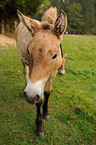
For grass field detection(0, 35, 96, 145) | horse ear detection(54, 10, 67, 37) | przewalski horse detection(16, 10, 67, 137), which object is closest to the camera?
przewalski horse detection(16, 10, 67, 137)

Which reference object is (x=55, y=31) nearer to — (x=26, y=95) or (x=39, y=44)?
(x=39, y=44)

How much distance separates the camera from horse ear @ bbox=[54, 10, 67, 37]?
1799 mm

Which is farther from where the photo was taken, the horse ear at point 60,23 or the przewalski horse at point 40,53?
the horse ear at point 60,23

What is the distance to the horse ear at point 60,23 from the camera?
180cm

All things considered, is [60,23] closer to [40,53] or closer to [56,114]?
[40,53]

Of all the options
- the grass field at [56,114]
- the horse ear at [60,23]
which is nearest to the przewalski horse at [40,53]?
the horse ear at [60,23]

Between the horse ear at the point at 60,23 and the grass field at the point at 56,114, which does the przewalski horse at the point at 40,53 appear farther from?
the grass field at the point at 56,114

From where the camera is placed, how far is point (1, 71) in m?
5.28

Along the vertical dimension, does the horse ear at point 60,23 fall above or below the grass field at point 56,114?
above

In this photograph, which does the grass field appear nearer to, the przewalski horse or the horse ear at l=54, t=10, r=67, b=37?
the przewalski horse

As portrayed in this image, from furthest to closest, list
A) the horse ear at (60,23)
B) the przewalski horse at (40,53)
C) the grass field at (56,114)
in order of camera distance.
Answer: the grass field at (56,114)
the horse ear at (60,23)
the przewalski horse at (40,53)

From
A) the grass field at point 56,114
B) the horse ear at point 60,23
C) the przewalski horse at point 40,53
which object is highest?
the horse ear at point 60,23

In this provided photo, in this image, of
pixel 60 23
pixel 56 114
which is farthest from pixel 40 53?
pixel 56 114

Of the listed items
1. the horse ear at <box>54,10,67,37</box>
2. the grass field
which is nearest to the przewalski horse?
the horse ear at <box>54,10,67,37</box>
